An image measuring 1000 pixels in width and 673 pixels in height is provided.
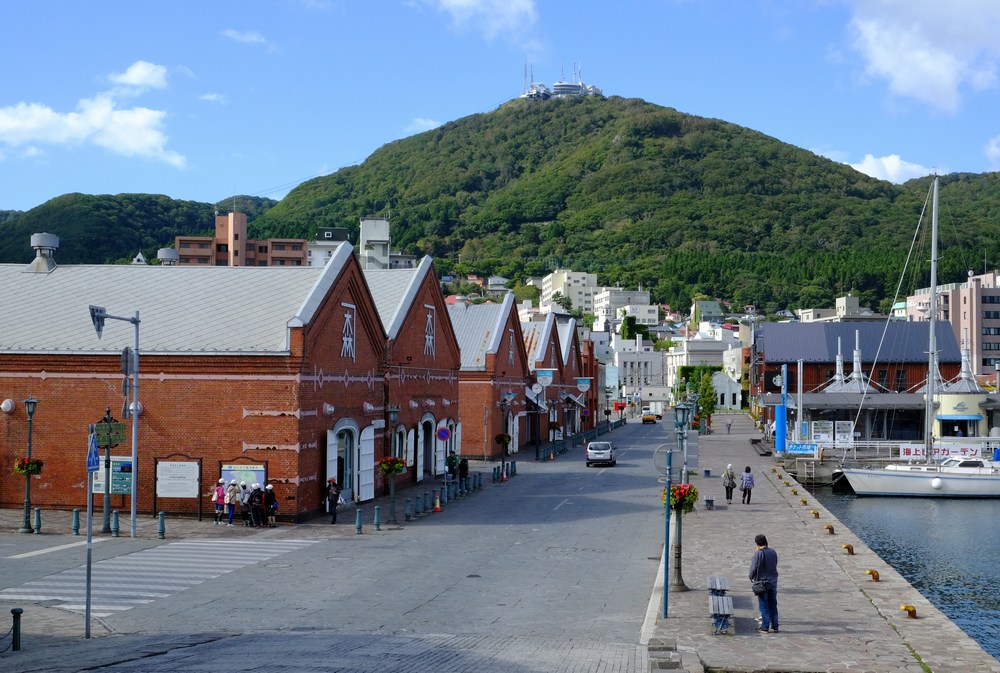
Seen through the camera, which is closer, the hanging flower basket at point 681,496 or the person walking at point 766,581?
the person walking at point 766,581

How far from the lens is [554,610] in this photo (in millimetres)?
19469

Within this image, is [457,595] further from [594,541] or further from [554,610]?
[594,541]

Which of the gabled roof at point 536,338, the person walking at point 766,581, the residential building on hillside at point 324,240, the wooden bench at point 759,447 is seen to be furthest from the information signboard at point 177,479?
the residential building on hillside at point 324,240

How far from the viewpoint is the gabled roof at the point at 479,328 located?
64.5 meters

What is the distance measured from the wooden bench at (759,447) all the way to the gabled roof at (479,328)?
21405mm

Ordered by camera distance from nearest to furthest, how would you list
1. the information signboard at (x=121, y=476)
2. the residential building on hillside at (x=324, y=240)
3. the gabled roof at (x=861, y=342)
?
1. the information signboard at (x=121, y=476)
2. the gabled roof at (x=861, y=342)
3. the residential building on hillside at (x=324, y=240)

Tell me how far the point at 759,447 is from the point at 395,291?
40369 millimetres

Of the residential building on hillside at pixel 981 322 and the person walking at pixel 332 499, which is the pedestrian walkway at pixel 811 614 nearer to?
the person walking at pixel 332 499

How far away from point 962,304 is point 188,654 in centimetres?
16397

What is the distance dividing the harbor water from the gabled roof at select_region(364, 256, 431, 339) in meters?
21.3

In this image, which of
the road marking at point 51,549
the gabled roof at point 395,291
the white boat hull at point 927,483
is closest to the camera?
the road marking at point 51,549

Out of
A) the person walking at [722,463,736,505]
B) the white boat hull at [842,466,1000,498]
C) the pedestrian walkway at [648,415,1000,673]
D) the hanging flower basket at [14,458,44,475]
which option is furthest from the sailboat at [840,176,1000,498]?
the hanging flower basket at [14,458,44,475]

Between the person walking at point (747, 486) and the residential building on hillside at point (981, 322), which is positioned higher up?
the residential building on hillside at point (981, 322)

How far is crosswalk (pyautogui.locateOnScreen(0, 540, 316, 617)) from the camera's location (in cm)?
2039
